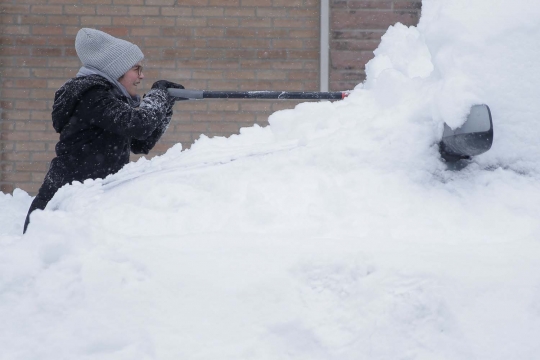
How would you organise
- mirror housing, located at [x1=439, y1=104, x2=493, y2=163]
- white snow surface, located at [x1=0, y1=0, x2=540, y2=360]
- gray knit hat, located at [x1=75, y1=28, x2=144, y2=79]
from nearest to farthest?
1. white snow surface, located at [x1=0, y1=0, x2=540, y2=360]
2. mirror housing, located at [x1=439, y1=104, x2=493, y2=163]
3. gray knit hat, located at [x1=75, y1=28, x2=144, y2=79]

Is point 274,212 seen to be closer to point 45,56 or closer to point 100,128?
point 100,128

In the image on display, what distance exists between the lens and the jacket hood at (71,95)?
2.93 meters

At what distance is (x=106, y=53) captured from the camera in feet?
10.4

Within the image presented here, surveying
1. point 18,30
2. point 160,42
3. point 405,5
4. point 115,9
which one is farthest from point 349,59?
point 18,30

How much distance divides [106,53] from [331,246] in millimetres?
1916

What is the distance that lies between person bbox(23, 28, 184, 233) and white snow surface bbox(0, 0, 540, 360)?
822 millimetres

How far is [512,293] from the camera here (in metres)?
1.62

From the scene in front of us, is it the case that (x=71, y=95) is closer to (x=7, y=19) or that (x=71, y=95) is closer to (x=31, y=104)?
(x=31, y=104)

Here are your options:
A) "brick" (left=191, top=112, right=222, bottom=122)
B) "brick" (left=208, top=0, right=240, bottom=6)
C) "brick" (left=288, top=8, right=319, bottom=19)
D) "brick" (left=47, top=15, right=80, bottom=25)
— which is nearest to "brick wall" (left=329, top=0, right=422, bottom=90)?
"brick" (left=288, top=8, right=319, bottom=19)

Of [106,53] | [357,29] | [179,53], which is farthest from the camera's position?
[179,53]

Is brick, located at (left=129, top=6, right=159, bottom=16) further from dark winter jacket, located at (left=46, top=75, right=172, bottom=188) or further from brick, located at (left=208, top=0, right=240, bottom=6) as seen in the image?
dark winter jacket, located at (left=46, top=75, right=172, bottom=188)

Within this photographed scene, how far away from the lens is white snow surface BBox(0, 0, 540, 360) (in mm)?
1589

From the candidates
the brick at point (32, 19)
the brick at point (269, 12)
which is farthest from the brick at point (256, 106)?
the brick at point (32, 19)

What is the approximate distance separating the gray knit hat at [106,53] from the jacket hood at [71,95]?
13 cm
